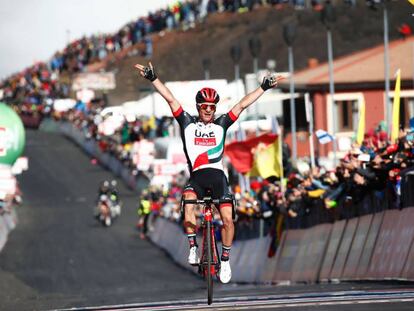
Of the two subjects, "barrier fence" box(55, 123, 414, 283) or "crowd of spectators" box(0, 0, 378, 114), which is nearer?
"barrier fence" box(55, 123, 414, 283)

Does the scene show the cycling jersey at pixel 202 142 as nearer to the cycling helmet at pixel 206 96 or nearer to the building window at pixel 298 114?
the cycling helmet at pixel 206 96

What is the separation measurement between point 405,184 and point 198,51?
91.5 metres

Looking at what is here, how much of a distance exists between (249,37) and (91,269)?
202ft

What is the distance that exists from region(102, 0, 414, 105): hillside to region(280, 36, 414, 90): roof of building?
2142 centimetres

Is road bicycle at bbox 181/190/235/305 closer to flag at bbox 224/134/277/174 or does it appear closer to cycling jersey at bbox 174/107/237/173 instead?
cycling jersey at bbox 174/107/237/173

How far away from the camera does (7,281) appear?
38.7 m

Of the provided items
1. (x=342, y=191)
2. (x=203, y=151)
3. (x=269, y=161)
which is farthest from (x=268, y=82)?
(x=269, y=161)

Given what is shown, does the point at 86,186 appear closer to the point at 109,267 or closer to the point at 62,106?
the point at 62,106

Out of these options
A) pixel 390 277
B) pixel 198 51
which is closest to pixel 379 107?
pixel 390 277

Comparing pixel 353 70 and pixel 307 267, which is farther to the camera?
pixel 353 70

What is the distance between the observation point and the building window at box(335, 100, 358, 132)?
59344 mm

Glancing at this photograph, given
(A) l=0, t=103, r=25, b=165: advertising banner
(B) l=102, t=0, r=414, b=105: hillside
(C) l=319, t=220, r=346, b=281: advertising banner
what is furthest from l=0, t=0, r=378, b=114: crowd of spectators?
(C) l=319, t=220, r=346, b=281: advertising banner

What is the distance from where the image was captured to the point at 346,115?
60.2 m

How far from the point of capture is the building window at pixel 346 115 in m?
59.3
